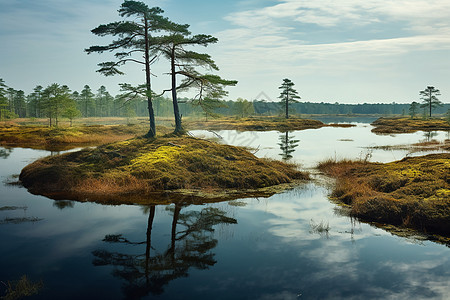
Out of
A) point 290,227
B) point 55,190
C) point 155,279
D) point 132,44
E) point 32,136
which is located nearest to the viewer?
point 155,279

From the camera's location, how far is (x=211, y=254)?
33.9 ft

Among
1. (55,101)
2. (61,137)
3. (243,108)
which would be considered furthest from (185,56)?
(243,108)

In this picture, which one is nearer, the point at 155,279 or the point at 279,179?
the point at 155,279

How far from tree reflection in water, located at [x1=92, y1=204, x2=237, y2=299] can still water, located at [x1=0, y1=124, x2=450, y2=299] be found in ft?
0.11

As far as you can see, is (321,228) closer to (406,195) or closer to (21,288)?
(406,195)

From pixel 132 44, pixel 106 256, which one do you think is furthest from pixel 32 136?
pixel 106 256

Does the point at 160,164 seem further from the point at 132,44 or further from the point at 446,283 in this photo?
the point at 446,283

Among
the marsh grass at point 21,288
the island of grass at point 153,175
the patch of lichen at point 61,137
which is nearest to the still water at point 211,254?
the marsh grass at point 21,288

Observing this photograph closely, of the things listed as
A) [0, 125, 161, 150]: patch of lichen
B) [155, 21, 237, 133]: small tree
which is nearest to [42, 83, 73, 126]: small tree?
[0, 125, 161, 150]: patch of lichen

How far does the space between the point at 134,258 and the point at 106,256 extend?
3.05ft

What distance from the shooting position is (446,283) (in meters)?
8.79

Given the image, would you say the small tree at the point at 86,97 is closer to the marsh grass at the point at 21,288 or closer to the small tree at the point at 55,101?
the small tree at the point at 55,101

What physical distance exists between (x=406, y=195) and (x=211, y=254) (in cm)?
973

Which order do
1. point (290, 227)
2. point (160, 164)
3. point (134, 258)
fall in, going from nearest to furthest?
point (134, 258) < point (290, 227) < point (160, 164)
